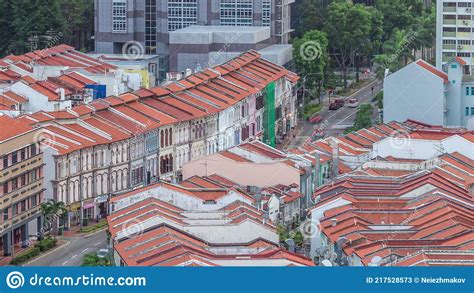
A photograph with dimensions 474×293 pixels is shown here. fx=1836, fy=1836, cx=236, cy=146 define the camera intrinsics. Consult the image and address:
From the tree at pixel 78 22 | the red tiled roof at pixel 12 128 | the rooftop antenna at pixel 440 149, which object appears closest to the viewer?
the red tiled roof at pixel 12 128

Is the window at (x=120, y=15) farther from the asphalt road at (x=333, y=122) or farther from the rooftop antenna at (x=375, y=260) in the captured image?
the rooftop antenna at (x=375, y=260)

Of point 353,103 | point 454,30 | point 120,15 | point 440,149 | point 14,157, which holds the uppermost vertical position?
point 454,30

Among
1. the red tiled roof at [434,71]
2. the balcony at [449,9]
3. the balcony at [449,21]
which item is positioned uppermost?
the balcony at [449,9]

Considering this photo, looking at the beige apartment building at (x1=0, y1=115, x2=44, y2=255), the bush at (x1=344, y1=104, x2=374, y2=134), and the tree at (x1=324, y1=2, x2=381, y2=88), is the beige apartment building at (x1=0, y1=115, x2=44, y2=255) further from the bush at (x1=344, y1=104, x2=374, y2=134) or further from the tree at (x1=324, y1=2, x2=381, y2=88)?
the tree at (x1=324, y1=2, x2=381, y2=88)

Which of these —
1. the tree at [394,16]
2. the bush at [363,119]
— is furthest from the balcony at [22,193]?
the tree at [394,16]

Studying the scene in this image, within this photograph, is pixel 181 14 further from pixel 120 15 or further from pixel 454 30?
pixel 454 30

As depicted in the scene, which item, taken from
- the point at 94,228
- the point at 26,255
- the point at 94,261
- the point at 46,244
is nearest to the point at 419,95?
the point at 94,228

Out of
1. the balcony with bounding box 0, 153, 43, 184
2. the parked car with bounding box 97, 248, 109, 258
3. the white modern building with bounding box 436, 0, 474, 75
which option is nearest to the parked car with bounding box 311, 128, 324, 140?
the white modern building with bounding box 436, 0, 474, 75
